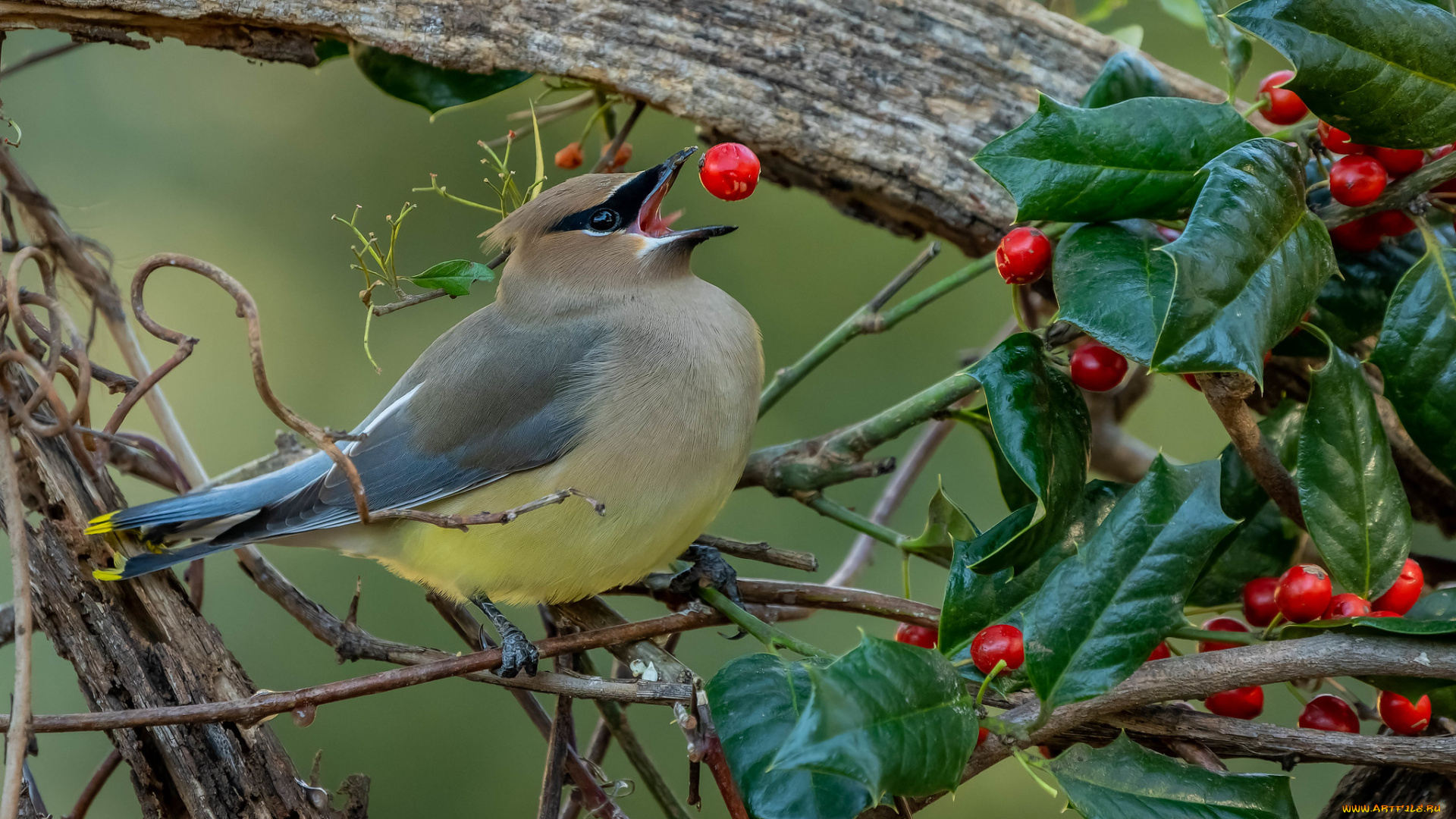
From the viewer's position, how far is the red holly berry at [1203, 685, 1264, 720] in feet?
6.38

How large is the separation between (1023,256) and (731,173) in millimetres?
512

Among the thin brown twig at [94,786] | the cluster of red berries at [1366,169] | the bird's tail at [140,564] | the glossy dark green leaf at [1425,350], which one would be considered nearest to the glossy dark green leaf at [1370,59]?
the cluster of red berries at [1366,169]

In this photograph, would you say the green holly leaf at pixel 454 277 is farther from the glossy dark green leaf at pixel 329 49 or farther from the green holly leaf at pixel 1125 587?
the green holly leaf at pixel 1125 587

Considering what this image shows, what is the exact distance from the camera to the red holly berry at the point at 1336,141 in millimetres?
1831

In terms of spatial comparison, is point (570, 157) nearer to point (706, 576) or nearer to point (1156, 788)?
point (706, 576)

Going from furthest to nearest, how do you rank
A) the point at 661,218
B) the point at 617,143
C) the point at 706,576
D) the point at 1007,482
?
1. the point at 661,218
2. the point at 617,143
3. the point at 706,576
4. the point at 1007,482

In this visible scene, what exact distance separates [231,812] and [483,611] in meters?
0.79

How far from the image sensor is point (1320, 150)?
1.86 metres

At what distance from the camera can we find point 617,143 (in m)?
2.57

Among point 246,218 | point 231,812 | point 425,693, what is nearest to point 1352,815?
point 231,812

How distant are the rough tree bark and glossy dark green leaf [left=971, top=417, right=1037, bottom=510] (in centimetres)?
61

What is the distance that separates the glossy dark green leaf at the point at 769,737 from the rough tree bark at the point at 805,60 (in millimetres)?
1159

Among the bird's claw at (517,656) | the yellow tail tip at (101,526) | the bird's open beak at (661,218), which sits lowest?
the bird's claw at (517,656)

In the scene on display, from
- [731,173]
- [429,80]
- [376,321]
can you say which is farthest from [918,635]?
[376,321]
